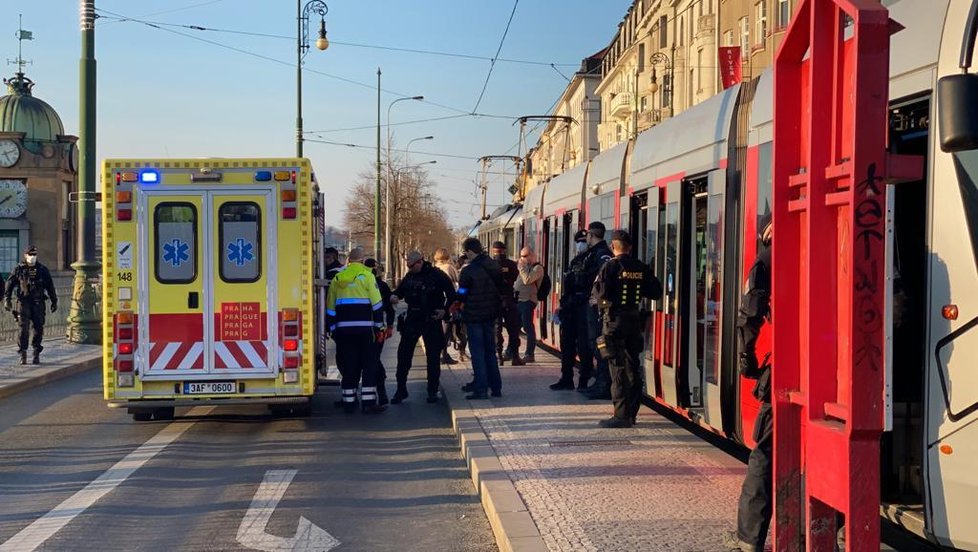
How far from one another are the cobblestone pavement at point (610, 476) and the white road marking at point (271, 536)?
4.43ft

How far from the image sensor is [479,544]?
663 centimetres

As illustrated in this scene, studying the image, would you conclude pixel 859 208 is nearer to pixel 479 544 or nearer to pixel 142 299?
pixel 479 544

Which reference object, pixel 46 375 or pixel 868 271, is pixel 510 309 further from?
pixel 868 271

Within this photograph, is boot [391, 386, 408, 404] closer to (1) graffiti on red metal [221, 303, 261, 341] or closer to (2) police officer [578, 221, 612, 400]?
(2) police officer [578, 221, 612, 400]

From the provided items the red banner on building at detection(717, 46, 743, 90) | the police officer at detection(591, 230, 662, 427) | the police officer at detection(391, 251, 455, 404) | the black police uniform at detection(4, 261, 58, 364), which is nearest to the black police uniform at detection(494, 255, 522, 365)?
the police officer at detection(391, 251, 455, 404)

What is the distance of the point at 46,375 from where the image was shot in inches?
612

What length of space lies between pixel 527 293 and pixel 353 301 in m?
5.48

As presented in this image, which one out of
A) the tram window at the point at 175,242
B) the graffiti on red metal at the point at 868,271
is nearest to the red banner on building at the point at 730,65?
the tram window at the point at 175,242

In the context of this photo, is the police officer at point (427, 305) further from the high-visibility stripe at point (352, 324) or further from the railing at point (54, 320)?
the railing at point (54, 320)

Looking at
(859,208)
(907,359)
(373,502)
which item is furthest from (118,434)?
(859,208)

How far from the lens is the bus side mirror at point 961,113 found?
3607mm

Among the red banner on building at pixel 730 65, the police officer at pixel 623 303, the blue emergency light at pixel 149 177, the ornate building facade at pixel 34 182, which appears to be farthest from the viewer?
the ornate building facade at pixel 34 182

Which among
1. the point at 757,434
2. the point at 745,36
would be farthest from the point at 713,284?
the point at 745,36

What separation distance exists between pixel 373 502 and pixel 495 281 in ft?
16.9
